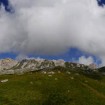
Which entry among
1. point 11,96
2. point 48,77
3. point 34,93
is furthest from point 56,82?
point 11,96

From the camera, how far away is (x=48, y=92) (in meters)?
75.9

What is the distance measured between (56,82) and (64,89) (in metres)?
6.02

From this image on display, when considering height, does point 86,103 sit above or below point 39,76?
below

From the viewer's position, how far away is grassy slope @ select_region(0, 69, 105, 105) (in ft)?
224

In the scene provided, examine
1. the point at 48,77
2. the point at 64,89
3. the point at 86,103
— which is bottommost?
the point at 86,103

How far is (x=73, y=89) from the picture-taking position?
8012cm

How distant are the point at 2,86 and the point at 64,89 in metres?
16.8

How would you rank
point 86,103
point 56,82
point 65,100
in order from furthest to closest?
1. point 56,82
2. point 86,103
3. point 65,100

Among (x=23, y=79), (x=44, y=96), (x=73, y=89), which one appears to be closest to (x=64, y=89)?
(x=73, y=89)

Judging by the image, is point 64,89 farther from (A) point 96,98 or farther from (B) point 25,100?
(B) point 25,100

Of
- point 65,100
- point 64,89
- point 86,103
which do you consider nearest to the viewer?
point 65,100

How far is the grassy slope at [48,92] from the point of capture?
68312mm

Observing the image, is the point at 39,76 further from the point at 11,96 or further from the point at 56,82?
the point at 11,96

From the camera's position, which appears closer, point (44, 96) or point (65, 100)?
point (65, 100)
